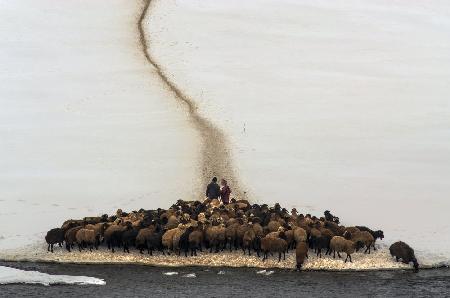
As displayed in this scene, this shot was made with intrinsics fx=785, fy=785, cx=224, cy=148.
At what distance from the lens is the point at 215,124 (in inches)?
1075

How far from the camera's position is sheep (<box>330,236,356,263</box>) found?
1653cm

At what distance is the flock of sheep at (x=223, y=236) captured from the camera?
54.6 feet

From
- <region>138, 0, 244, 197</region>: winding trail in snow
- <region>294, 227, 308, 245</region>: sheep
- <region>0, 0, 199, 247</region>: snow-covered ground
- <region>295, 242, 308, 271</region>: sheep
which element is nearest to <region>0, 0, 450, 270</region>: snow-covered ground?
<region>0, 0, 199, 247</region>: snow-covered ground

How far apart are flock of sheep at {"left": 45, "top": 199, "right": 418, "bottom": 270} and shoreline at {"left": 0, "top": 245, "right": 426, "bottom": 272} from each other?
6.7 inches

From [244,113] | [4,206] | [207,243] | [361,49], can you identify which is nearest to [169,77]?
[244,113]

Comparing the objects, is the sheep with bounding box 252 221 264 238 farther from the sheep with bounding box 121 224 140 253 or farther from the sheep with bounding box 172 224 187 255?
the sheep with bounding box 121 224 140 253

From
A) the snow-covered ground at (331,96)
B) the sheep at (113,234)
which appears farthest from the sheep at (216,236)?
the snow-covered ground at (331,96)

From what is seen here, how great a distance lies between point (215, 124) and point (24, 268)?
12265 millimetres

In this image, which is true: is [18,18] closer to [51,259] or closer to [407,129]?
[407,129]

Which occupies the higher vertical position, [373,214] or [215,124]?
[215,124]

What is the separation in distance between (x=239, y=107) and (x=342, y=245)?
13.0 meters

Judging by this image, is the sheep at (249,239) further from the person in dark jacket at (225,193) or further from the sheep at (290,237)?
the person in dark jacket at (225,193)

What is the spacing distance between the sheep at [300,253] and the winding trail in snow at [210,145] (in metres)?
5.27

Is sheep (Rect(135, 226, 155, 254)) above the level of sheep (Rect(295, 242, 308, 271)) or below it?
above
